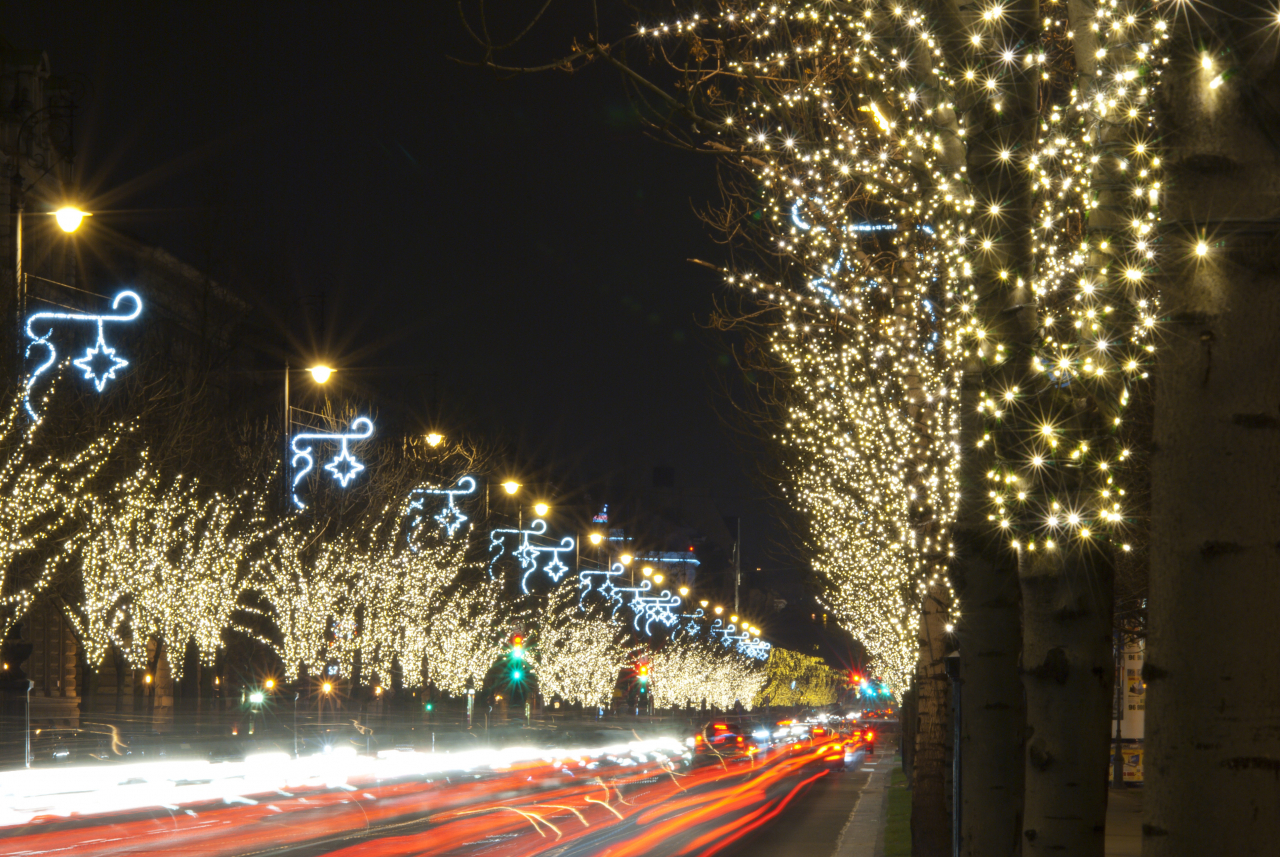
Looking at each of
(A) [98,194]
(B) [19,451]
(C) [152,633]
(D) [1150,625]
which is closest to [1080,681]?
(D) [1150,625]

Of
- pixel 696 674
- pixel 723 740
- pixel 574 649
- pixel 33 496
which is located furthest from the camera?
pixel 696 674

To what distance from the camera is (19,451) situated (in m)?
23.7

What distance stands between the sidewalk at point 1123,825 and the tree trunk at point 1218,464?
10.3 metres

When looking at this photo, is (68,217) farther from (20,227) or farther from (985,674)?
(985,674)

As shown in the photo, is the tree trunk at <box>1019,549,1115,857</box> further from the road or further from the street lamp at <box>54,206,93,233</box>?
the street lamp at <box>54,206,93,233</box>

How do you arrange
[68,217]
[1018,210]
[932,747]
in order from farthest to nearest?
[68,217] < [932,747] < [1018,210]

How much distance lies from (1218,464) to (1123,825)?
72.5 feet

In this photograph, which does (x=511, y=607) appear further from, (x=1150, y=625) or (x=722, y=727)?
(x=1150, y=625)

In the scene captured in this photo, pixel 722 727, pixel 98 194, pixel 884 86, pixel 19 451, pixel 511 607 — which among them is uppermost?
pixel 98 194

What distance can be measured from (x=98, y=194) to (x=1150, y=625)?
155 feet

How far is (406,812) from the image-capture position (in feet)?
88.0

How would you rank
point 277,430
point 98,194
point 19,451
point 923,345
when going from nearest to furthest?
point 923,345 → point 19,451 → point 277,430 → point 98,194

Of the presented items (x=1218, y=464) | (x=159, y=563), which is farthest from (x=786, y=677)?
(x=1218, y=464)

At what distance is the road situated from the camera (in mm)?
19562
